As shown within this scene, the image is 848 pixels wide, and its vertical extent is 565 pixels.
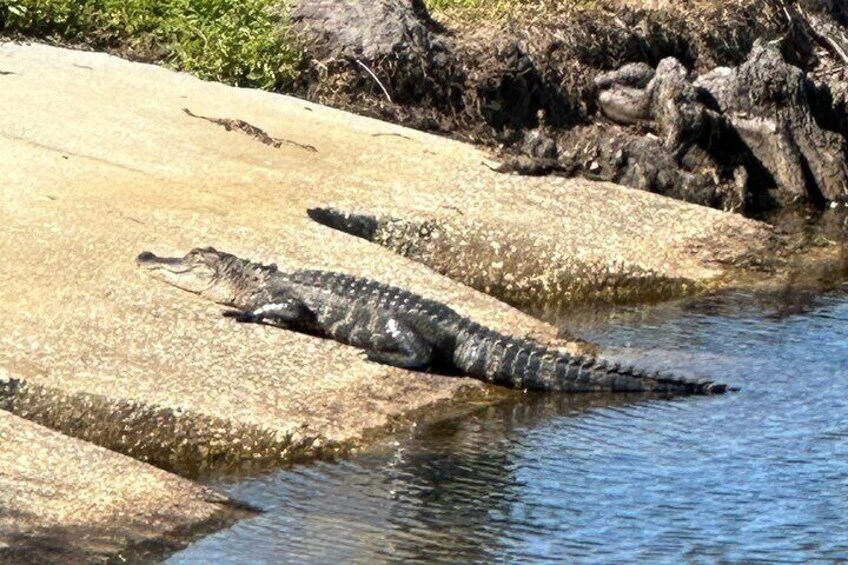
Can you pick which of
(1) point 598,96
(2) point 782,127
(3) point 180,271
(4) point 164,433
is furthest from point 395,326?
(2) point 782,127

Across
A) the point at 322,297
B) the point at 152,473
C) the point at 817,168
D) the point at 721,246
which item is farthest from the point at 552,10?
the point at 152,473

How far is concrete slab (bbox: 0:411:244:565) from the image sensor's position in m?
6.11

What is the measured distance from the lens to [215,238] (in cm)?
971

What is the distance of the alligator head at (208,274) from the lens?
8719 mm

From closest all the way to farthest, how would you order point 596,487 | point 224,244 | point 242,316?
1. point 596,487
2. point 242,316
3. point 224,244

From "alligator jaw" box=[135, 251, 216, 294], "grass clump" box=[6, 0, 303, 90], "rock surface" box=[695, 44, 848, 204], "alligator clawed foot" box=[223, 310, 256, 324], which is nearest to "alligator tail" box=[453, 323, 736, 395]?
"alligator clawed foot" box=[223, 310, 256, 324]

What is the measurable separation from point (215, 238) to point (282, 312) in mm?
1079

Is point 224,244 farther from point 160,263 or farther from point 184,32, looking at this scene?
point 184,32

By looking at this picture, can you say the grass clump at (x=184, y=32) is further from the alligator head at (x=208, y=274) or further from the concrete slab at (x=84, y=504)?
the concrete slab at (x=84, y=504)

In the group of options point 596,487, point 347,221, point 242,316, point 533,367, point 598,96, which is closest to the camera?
point 596,487

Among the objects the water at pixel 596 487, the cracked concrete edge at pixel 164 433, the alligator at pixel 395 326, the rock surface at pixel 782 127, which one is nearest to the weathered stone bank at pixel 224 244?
the cracked concrete edge at pixel 164 433

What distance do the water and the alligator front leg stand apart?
122 cm

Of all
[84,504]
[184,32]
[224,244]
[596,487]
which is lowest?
[84,504]

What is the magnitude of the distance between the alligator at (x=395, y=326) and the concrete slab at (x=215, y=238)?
0.15m
